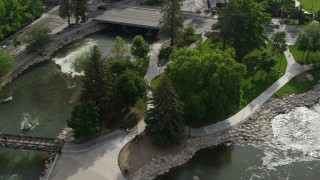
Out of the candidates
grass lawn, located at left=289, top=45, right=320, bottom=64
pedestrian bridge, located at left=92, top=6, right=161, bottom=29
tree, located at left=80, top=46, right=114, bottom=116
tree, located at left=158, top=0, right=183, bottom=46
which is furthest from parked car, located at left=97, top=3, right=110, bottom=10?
tree, located at left=80, top=46, right=114, bottom=116

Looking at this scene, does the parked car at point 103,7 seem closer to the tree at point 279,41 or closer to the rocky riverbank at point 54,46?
the rocky riverbank at point 54,46

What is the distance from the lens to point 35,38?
76.2m

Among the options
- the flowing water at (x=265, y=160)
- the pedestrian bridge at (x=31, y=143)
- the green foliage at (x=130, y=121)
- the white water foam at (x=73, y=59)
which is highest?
the white water foam at (x=73, y=59)

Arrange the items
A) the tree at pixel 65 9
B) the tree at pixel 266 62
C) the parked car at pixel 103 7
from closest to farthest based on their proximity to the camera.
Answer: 1. the tree at pixel 266 62
2. the tree at pixel 65 9
3. the parked car at pixel 103 7

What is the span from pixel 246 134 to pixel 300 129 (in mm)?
8075

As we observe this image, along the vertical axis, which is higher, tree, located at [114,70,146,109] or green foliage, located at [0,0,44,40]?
green foliage, located at [0,0,44,40]

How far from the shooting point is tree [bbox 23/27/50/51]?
250 feet

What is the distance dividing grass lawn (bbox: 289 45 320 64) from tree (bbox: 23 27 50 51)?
45.3 meters

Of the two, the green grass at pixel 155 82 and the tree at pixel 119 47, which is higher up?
the tree at pixel 119 47

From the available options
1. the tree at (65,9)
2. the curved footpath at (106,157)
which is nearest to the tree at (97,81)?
the curved footpath at (106,157)

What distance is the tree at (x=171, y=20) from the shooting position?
244ft

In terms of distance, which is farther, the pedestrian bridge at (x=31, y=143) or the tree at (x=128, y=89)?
the tree at (x=128, y=89)

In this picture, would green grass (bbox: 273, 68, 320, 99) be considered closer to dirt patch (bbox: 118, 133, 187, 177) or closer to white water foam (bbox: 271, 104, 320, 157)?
white water foam (bbox: 271, 104, 320, 157)

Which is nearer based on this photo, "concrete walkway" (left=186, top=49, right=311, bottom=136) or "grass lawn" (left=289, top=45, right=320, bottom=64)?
"concrete walkway" (left=186, top=49, right=311, bottom=136)
